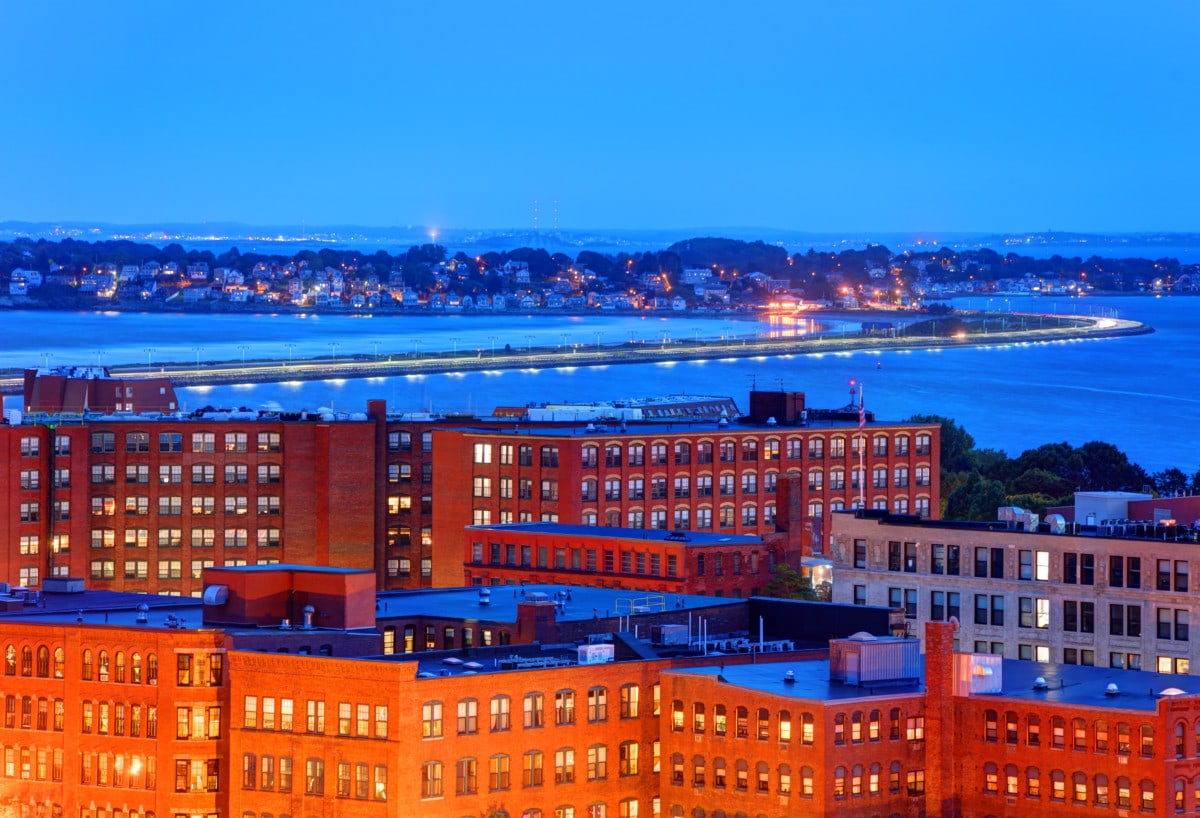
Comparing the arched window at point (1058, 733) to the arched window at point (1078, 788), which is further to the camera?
the arched window at point (1058, 733)

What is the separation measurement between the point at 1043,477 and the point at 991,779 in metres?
79.0

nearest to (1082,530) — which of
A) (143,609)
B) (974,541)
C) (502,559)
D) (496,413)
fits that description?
(974,541)

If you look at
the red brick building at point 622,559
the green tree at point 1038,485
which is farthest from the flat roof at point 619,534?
the green tree at point 1038,485

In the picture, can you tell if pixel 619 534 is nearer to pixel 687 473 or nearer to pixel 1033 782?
pixel 687 473

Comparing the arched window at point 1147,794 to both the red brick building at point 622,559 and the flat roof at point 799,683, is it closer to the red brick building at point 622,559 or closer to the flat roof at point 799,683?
the flat roof at point 799,683

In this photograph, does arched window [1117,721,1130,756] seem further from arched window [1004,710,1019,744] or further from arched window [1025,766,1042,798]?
arched window [1004,710,1019,744]

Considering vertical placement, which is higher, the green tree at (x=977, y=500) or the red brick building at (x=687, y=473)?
the red brick building at (x=687, y=473)

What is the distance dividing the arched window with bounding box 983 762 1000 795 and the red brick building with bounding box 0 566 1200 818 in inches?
1.7

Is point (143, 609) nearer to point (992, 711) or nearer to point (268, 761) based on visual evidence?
point (268, 761)

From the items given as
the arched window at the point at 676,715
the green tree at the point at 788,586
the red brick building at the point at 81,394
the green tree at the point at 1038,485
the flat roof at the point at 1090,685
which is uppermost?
the red brick building at the point at 81,394

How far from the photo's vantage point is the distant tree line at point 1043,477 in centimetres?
12479

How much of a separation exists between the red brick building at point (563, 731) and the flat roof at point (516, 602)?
757 centimetres

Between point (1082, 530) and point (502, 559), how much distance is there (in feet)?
67.7

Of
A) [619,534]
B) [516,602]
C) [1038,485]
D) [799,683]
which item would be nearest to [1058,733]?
[799,683]
